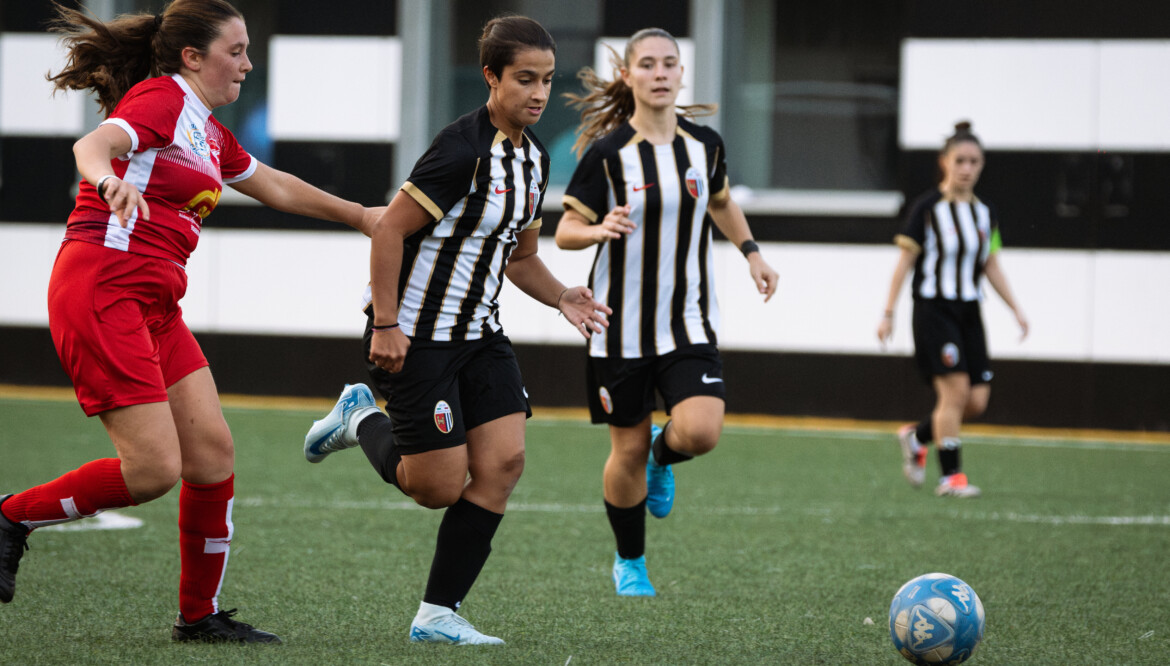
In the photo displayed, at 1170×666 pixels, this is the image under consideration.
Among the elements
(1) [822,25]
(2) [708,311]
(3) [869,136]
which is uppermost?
(1) [822,25]

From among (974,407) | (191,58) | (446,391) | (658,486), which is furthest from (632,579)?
(974,407)

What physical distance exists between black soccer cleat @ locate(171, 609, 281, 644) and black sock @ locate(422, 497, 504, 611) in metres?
0.47

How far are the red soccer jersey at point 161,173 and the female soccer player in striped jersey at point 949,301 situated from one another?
4.83 metres

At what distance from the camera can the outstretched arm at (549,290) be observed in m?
3.72

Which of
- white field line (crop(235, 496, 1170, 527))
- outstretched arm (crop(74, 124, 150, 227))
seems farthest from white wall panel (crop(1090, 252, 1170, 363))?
outstretched arm (crop(74, 124, 150, 227))

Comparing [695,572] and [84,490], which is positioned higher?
[84,490]

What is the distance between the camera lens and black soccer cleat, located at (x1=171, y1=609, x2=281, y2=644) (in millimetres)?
3521

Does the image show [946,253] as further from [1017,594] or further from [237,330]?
[237,330]

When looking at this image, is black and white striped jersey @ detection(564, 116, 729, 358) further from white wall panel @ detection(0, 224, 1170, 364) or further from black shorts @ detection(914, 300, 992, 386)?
white wall panel @ detection(0, 224, 1170, 364)

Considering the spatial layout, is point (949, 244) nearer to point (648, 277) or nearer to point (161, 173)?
point (648, 277)

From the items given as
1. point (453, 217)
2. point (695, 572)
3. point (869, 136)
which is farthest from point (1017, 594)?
point (869, 136)

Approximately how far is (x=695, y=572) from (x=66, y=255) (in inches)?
104

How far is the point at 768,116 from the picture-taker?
450 inches

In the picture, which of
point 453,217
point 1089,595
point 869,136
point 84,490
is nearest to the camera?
point 84,490
